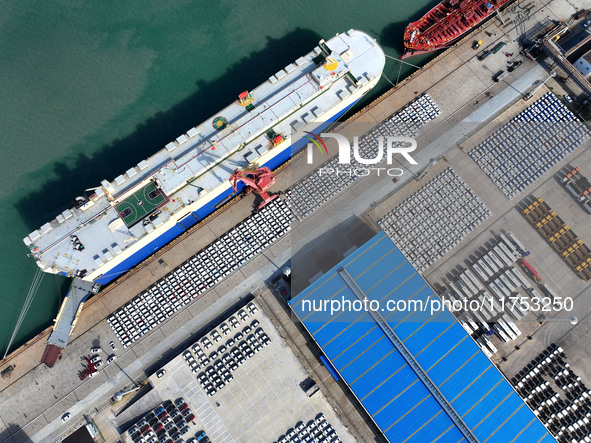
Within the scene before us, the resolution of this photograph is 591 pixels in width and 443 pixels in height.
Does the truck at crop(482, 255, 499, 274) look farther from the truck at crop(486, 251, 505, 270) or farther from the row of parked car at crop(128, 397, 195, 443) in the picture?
the row of parked car at crop(128, 397, 195, 443)

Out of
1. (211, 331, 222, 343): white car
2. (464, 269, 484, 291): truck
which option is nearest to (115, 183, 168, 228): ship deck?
(211, 331, 222, 343): white car

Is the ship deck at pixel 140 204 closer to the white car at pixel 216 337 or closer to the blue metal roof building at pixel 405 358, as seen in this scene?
the white car at pixel 216 337

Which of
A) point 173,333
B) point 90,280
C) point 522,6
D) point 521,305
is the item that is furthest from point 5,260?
point 522,6

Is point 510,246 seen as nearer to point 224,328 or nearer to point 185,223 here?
point 224,328

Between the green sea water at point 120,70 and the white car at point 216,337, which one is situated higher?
the green sea water at point 120,70

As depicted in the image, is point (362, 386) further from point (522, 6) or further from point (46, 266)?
point (522, 6)

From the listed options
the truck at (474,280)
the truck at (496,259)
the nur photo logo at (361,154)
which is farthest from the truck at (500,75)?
the truck at (474,280)
